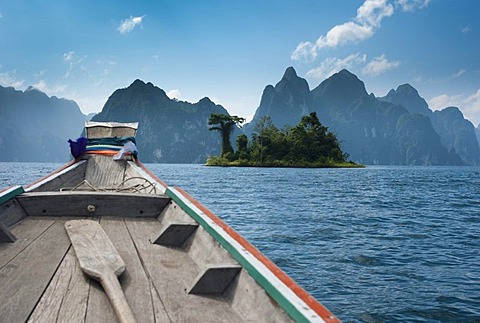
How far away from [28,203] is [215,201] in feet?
39.6

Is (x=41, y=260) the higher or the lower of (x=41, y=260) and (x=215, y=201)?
the higher

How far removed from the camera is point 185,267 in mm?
2635

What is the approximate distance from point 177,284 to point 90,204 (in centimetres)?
186

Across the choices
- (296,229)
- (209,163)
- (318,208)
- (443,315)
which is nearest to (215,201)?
(318,208)

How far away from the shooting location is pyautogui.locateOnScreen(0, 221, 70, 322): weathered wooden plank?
1.92 meters

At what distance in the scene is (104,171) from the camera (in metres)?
8.99

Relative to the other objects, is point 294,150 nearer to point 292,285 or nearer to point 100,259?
point 100,259

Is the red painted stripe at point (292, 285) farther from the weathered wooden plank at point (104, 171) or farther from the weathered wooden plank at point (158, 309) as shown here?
the weathered wooden plank at point (104, 171)

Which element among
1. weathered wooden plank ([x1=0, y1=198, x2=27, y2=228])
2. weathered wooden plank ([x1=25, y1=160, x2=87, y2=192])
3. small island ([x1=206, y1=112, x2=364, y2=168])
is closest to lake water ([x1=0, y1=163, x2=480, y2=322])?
weathered wooden plank ([x1=0, y1=198, x2=27, y2=228])

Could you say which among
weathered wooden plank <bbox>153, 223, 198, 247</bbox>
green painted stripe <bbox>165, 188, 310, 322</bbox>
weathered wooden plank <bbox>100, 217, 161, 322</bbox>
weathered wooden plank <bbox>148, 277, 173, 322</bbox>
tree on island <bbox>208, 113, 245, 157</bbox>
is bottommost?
weathered wooden plank <bbox>148, 277, 173, 322</bbox>

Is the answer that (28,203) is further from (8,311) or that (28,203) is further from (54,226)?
(8,311)

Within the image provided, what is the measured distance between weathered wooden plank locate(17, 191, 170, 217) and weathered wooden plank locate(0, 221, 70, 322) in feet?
1.81

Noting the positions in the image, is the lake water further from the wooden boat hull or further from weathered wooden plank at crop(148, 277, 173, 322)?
weathered wooden plank at crop(148, 277, 173, 322)

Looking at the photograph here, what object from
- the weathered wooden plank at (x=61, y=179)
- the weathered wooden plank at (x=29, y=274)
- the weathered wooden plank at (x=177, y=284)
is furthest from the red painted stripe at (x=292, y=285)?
the weathered wooden plank at (x=61, y=179)
